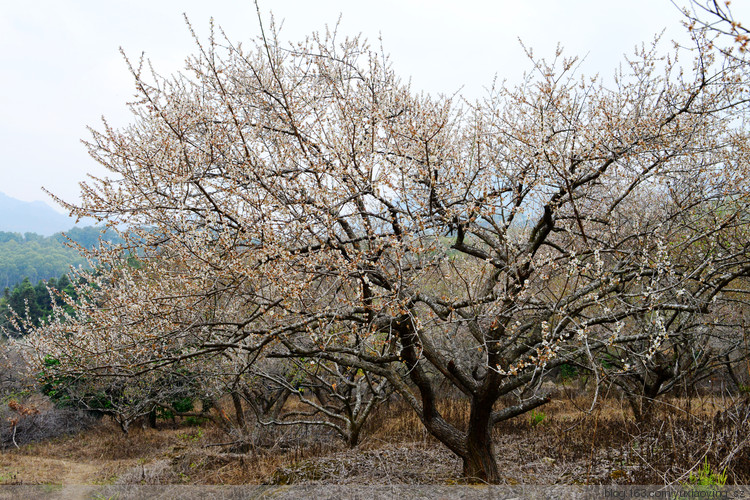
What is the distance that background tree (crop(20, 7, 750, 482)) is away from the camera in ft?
12.4

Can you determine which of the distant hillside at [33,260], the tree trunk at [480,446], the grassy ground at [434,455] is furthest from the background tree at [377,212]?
the distant hillside at [33,260]

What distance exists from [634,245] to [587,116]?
1594 millimetres

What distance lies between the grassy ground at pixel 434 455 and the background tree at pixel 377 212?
0.85 m

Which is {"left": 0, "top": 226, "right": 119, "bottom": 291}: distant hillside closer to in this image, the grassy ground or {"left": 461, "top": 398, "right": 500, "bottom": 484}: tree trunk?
the grassy ground

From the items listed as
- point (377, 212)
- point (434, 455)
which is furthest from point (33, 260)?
point (377, 212)

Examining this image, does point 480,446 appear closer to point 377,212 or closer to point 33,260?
point 377,212

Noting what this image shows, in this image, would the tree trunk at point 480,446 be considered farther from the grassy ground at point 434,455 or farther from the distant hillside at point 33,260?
the distant hillside at point 33,260

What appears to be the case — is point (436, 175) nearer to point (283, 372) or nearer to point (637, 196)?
point (637, 196)

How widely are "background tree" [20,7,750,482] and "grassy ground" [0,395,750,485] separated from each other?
852mm

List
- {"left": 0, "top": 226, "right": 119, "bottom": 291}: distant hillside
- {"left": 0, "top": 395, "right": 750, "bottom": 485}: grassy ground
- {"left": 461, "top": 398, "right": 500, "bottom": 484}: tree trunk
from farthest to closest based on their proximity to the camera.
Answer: {"left": 0, "top": 226, "right": 119, "bottom": 291}: distant hillside, {"left": 461, "top": 398, "right": 500, "bottom": 484}: tree trunk, {"left": 0, "top": 395, "right": 750, "bottom": 485}: grassy ground

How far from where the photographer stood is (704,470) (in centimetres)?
285

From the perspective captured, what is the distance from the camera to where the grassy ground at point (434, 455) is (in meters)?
3.28

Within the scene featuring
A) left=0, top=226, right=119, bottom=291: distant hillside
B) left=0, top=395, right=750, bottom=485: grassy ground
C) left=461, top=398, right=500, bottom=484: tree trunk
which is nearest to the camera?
left=0, top=395, right=750, bottom=485: grassy ground

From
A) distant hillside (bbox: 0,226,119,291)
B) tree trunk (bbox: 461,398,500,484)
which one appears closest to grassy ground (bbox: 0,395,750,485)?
tree trunk (bbox: 461,398,500,484)
